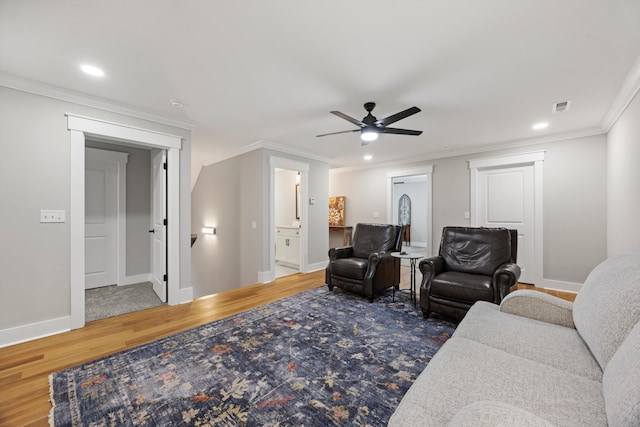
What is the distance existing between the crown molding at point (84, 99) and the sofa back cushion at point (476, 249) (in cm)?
373

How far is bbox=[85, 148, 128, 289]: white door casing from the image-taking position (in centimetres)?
398

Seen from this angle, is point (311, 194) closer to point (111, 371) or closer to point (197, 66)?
point (197, 66)

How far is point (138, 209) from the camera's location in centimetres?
441

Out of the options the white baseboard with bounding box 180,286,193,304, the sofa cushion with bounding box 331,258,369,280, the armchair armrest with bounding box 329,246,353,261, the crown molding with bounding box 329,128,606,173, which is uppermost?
the crown molding with bounding box 329,128,606,173

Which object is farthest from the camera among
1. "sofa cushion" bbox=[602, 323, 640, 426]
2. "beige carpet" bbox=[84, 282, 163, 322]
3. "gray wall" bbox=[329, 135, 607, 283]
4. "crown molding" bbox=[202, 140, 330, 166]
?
"crown molding" bbox=[202, 140, 330, 166]

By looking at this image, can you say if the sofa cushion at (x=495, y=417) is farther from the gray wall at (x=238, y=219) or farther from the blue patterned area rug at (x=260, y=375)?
the gray wall at (x=238, y=219)

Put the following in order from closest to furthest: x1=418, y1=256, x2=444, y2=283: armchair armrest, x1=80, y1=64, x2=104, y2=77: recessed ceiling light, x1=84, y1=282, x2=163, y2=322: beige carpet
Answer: x1=80, y1=64, x2=104, y2=77: recessed ceiling light, x1=418, y1=256, x2=444, y2=283: armchair armrest, x1=84, y1=282, x2=163, y2=322: beige carpet

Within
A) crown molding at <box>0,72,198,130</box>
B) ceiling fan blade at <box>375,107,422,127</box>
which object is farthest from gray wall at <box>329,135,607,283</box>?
crown molding at <box>0,72,198,130</box>

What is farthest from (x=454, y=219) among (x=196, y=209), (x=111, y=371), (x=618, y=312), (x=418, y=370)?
(x=196, y=209)

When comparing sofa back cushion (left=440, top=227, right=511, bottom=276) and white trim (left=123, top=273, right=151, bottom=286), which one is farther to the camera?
white trim (left=123, top=273, right=151, bottom=286)

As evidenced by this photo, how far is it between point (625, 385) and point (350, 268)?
290 centimetres

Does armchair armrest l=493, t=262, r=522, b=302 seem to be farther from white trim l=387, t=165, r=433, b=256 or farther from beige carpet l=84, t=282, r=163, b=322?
beige carpet l=84, t=282, r=163, b=322

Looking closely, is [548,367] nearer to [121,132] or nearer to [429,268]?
[429,268]

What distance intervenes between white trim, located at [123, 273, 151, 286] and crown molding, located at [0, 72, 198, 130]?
2606 mm
